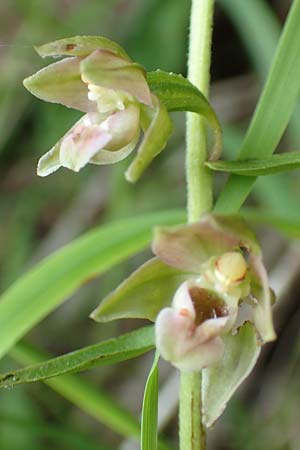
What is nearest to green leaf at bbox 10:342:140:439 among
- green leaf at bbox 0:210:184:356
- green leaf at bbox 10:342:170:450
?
green leaf at bbox 10:342:170:450

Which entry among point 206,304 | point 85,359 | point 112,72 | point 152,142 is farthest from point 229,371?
point 112,72

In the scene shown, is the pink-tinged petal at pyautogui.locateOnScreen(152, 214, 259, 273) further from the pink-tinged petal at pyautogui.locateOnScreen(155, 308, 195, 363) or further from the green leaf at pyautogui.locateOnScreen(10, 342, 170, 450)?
the green leaf at pyautogui.locateOnScreen(10, 342, 170, 450)

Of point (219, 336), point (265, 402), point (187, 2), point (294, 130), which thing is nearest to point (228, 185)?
point (219, 336)

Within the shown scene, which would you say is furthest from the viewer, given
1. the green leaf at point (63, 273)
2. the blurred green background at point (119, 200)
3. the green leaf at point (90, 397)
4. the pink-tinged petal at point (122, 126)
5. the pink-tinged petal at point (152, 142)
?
the blurred green background at point (119, 200)

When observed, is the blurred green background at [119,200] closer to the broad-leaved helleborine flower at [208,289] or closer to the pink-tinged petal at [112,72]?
the broad-leaved helleborine flower at [208,289]

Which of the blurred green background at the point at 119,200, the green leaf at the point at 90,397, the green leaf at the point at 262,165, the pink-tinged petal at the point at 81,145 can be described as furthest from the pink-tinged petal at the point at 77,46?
the blurred green background at the point at 119,200

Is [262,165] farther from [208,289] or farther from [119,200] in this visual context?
[119,200]

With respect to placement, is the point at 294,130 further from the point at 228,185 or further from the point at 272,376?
the point at 228,185
